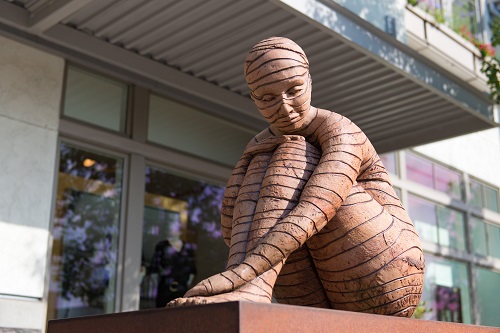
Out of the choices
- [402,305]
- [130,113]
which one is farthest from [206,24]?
[402,305]

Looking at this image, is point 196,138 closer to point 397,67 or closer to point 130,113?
point 130,113

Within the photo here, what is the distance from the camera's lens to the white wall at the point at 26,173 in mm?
6016

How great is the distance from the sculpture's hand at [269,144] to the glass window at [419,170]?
8.89 metres

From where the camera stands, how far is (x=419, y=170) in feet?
37.3

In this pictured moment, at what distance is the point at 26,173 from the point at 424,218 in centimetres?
685

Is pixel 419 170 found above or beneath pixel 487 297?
above

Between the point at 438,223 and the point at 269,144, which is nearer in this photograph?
the point at 269,144

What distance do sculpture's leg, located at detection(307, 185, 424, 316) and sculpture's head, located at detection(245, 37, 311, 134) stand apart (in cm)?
36

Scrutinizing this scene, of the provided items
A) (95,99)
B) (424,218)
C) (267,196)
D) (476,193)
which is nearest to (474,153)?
(476,193)

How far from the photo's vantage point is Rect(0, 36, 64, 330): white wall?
6.02 m

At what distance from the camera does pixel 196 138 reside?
806 centimetres

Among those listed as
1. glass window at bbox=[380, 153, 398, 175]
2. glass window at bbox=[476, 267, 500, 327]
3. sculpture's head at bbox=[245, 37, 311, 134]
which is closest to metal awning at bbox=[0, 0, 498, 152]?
glass window at bbox=[380, 153, 398, 175]

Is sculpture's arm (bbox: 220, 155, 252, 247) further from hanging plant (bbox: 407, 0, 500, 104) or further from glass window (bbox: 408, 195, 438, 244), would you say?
glass window (bbox: 408, 195, 438, 244)

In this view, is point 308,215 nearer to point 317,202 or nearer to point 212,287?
point 317,202
